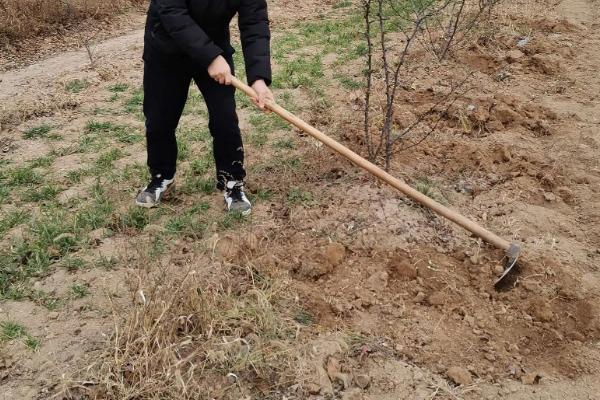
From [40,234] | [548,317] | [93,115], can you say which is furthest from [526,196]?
[93,115]

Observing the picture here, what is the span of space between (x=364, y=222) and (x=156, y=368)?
149 centimetres

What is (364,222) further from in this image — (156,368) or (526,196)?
(156,368)

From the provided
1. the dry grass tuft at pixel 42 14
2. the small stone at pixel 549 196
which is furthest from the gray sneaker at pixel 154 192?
the dry grass tuft at pixel 42 14

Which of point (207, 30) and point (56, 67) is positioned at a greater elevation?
point (207, 30)

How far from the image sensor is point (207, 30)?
3000 mm

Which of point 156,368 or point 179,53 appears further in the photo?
point 179,53

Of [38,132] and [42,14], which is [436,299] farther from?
[42,14]

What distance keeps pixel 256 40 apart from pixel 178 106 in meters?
0.61

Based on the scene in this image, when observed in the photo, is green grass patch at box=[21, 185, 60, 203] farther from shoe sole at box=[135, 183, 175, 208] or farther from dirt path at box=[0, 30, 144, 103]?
dirt path at box=[0, 30, 144, 103]

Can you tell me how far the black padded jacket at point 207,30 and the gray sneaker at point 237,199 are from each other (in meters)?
0.71

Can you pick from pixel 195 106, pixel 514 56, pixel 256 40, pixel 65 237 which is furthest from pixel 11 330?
pixel 514 56

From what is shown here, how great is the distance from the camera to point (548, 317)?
2758 millimetres

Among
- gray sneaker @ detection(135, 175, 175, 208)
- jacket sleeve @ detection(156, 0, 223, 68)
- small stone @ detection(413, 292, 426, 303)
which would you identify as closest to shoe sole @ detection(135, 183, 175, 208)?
gray sneaker @ detection(135, 175, 175, 208)

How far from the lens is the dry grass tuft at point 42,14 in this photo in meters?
7.11
